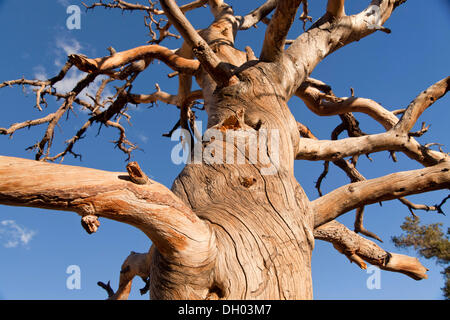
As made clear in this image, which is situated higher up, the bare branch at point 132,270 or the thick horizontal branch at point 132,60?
the thick horizontal branch at point 132,60

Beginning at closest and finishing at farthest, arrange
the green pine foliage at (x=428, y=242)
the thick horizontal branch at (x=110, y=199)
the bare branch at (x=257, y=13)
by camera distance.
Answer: the thick horizontal branch at (x=110, y=199) < the bare branch at (x=257, y=13) < the green pine foliage at (x=428, y=242)

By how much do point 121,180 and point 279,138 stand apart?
4.21 feet

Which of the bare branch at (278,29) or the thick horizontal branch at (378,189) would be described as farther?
the bare branch at (278,29)

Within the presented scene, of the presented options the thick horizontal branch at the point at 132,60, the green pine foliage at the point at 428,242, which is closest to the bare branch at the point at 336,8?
the thick horizontal branch at the point at 132,60

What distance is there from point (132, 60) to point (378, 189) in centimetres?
270

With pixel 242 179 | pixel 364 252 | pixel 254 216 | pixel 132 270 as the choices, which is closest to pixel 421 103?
pixel 364 252

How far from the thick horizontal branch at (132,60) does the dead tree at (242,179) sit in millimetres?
13

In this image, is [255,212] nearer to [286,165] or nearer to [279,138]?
[286,165]

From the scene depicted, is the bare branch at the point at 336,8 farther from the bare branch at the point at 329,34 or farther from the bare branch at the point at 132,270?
the bare branch at the point at 132,270

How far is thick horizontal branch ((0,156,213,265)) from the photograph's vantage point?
1.04m

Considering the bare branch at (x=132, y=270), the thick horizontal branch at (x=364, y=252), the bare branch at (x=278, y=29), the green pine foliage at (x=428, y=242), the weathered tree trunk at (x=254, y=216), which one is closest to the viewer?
the weathered tree trunk at (x=254, y=216)

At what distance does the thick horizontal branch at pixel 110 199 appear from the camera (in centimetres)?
104

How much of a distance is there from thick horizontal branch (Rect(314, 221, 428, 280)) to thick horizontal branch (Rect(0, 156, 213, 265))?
6.30 ft

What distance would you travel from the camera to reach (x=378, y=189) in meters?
2.30
